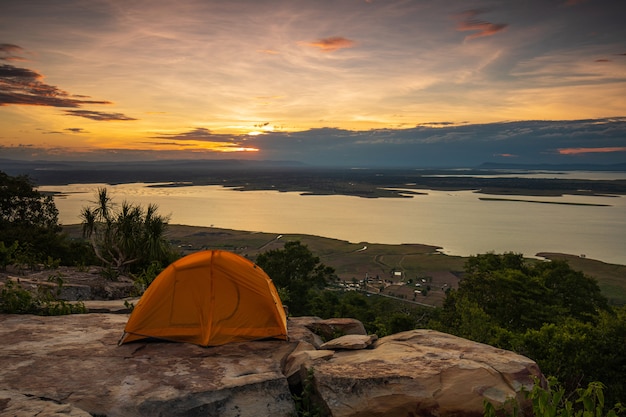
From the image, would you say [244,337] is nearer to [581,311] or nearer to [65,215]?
[581,311]

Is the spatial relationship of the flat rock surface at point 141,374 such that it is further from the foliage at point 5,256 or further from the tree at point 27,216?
the tree at point 27,216

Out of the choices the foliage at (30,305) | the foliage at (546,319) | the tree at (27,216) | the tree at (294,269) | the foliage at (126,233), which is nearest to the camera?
the foliage at (30,305)

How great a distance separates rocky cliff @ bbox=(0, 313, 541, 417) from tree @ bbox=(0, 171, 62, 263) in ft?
71.2

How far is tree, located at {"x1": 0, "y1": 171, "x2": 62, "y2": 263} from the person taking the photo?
28.2m

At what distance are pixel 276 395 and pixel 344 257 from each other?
82.6 meters

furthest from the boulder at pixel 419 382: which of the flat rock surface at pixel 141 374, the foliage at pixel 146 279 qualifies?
the foliage at pixel 146 279

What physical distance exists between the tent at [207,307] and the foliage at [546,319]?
9583 mm

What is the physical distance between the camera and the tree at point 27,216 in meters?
28.2

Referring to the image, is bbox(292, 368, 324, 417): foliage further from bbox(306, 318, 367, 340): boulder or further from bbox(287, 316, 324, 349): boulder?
bbox(306, 318, 367, 340): boulder

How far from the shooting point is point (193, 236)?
105312 mm

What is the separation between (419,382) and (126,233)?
18.3 meters

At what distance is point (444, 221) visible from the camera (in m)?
141

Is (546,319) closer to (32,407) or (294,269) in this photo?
(294,269)

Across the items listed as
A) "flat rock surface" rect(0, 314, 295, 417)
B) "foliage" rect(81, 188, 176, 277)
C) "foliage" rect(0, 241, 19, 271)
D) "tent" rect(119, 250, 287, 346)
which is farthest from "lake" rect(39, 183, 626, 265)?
"flat rock surface" rect(0, 314, 295, 417)
